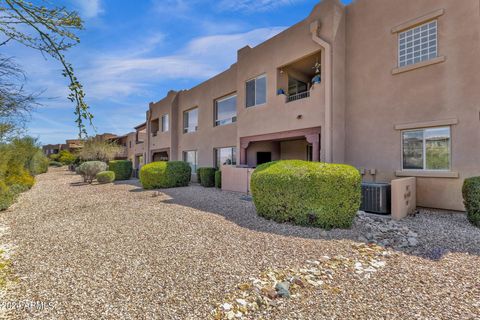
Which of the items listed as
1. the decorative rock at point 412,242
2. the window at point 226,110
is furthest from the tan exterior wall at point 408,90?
the window at point 226,110

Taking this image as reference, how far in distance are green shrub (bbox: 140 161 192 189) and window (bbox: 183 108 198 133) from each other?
4973mm

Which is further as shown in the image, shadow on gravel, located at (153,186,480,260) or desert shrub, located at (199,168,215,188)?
desert shrub, located at (199,168,215,188)

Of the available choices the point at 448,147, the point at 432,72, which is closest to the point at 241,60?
the point at 432,72

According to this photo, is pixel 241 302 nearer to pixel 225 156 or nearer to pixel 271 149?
pixel 271 149

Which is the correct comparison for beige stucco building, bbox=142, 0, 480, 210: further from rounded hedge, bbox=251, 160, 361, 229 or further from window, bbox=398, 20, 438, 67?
rounded hedge, bbox=251, 160, 361, 229

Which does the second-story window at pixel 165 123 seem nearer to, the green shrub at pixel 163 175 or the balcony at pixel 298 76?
the green shrub at pixel 163 175

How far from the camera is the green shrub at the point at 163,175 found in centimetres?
1365

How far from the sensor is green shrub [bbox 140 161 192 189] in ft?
44.8

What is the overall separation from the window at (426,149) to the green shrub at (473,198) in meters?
1.53

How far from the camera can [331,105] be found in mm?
9203

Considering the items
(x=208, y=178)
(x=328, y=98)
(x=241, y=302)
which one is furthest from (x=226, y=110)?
(x=241, y=302)

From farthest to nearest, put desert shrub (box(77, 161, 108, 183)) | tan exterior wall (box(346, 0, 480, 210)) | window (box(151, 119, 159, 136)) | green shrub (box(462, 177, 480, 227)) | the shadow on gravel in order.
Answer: window (box(151, 119, 159, 136)) → desert shrub (box(77, 161, 108, 183)) → tan exterior wall (box(346, 0, 480, 210)) → green shrub (box(462, 177, 480, 227)) → the shadow on gravel

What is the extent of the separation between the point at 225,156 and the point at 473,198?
11.6 meters

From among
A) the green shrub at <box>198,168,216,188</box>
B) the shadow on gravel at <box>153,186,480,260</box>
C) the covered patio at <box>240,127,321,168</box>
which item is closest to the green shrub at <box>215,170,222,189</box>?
the green shrub at <box>198,168,216,188</box>
